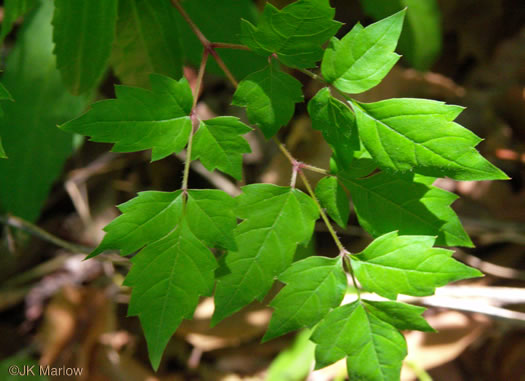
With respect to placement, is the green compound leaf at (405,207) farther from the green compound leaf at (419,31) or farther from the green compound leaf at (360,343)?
the green compound leaf at (419,31)

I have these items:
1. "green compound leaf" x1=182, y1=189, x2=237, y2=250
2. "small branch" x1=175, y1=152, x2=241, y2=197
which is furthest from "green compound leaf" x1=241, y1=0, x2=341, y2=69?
"small branch" x1=175, y1=152, x2=241, y2=197

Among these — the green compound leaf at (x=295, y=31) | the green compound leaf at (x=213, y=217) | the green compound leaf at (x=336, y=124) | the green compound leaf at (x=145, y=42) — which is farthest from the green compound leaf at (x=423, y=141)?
the green compound leaf at (x=145, y=42)

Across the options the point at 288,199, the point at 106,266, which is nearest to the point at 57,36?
the point at 288,199

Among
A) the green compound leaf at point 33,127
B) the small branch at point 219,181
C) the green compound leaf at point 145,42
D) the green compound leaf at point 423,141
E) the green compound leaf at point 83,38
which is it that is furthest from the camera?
the small branch at point 219,181

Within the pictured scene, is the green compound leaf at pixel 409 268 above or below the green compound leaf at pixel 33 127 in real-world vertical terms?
above

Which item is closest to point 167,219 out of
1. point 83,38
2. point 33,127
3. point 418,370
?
point 83,38

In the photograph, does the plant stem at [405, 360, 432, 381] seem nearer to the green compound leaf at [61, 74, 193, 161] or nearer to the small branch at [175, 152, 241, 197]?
the small branch at [175, 152, 241, 197]

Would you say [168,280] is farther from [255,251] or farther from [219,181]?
[219,181]
